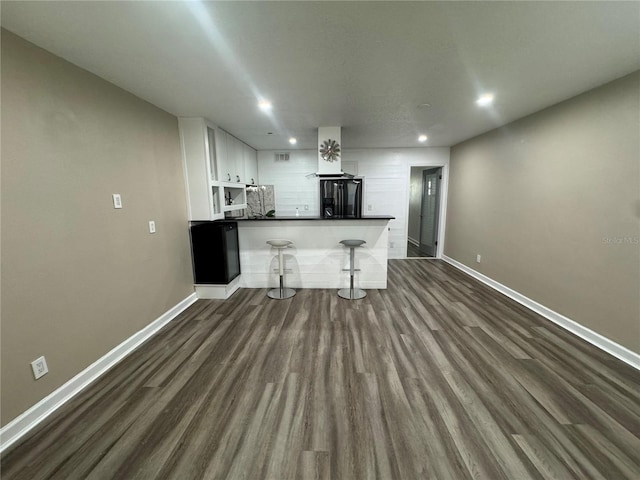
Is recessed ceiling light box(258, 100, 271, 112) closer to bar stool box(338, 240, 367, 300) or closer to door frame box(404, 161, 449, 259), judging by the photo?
bar stool box(338, 240, 367, 300)

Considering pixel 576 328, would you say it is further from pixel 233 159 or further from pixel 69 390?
pixel 233 159

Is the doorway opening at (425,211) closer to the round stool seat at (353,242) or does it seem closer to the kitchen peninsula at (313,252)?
the kitchen peninsula at (313,252)

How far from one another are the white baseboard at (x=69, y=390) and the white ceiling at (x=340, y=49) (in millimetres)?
2309

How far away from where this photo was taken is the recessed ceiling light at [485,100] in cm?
246

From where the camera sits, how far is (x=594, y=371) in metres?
1.95

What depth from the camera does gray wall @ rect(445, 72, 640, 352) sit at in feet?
6.77

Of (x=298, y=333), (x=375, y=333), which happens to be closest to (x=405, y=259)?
(x=375, y=333)

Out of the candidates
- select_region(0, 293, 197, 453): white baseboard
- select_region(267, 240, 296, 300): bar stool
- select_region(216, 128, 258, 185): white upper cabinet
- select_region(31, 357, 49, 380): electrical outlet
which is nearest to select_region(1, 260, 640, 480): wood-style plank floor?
select_region(0, 293, 197, 453): white baseboard

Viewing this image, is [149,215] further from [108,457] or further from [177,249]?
[108,457]

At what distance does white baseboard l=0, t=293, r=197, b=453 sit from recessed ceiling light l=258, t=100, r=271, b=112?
261cm

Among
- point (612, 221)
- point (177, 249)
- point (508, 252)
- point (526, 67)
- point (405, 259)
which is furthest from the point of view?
point (405, 259)

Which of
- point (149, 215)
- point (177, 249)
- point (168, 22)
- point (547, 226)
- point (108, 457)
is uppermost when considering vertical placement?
point (168, 22)

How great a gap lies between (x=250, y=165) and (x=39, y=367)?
4.16 m

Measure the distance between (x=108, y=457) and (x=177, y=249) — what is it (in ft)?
6.89
